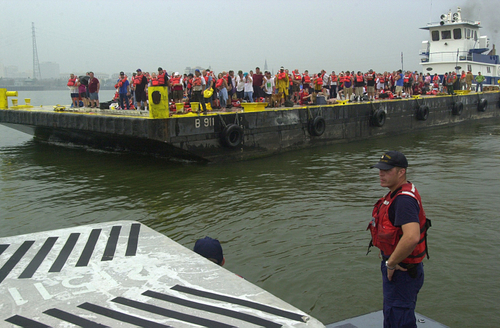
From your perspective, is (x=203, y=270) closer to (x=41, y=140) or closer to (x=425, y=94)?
(x=41, y=140)

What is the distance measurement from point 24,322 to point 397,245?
2354mm

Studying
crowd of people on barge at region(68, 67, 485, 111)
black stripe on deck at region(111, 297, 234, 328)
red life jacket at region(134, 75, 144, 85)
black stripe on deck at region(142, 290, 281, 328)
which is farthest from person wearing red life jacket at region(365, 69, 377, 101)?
black stripe on deck at region(111, 297, 234, 328)

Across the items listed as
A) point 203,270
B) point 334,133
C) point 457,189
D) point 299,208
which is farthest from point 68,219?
point 334,133

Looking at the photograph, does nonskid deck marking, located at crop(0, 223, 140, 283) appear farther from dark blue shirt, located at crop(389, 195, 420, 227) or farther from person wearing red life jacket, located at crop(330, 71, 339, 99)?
person wearing red life jacket, located at crop(330, 71, 339, 99)

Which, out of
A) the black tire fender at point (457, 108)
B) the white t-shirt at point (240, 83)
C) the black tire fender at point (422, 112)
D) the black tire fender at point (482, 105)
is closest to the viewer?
the white t-shirt at point (240, 83)

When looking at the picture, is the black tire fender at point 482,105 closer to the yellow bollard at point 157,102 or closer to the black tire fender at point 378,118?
the black tire fender at point 378,118

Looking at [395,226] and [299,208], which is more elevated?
[395,226]

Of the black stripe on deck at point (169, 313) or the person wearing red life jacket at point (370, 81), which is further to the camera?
the person wearing red life jacket at point (370, 81)

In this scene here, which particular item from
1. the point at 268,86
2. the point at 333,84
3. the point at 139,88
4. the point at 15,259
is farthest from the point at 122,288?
the point at 333,84

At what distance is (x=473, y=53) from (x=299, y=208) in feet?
99.4

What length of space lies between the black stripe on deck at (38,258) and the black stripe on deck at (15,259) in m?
0.12

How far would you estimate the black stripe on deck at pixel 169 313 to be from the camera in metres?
2.53

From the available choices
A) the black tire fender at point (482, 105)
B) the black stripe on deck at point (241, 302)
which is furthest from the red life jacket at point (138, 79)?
the black tire fender at point (482, 105)

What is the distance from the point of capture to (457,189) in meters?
9.90
